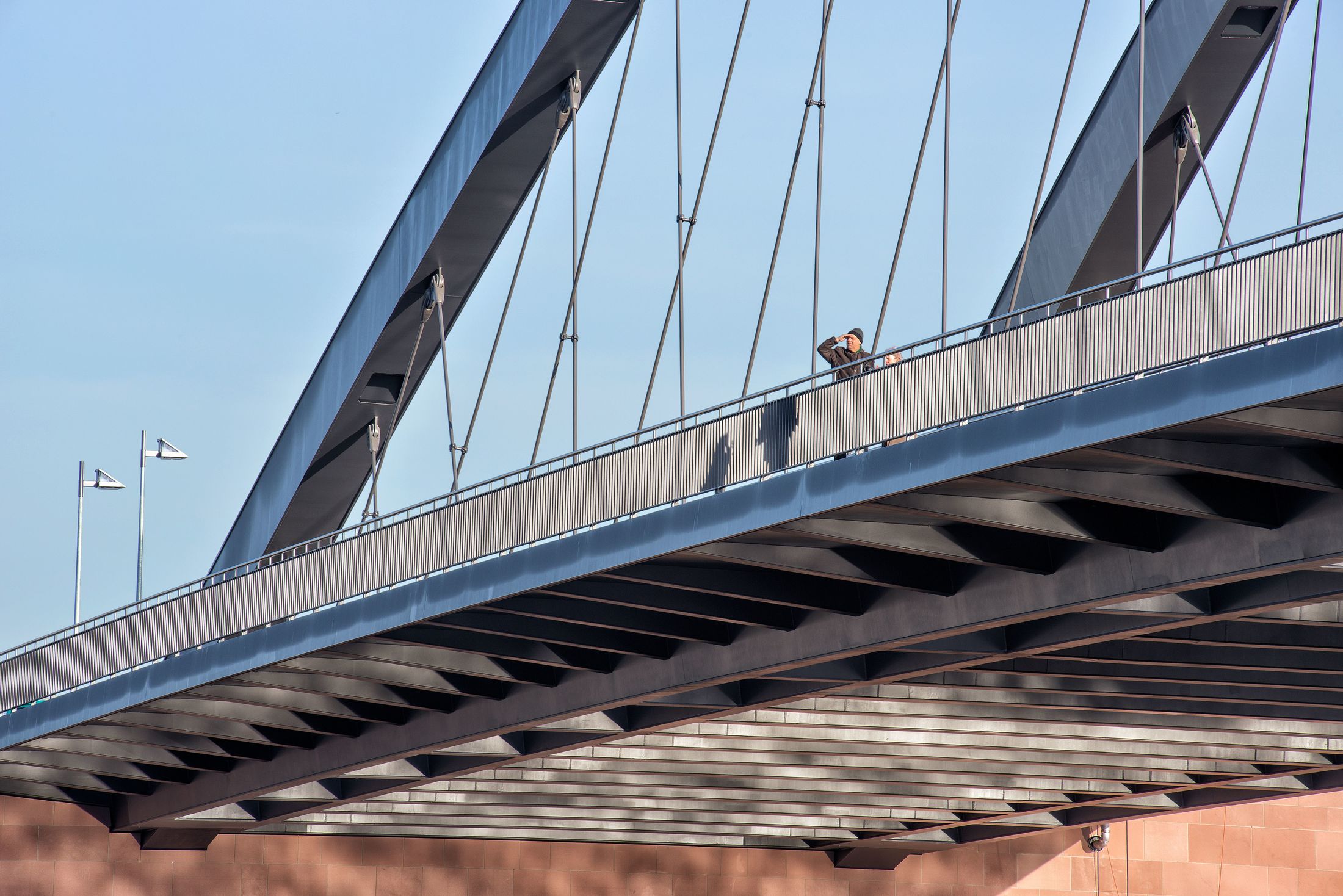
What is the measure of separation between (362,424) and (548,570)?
16183 millimetres

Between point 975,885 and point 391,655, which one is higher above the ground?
point 391,655

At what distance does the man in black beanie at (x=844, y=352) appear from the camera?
800 inches

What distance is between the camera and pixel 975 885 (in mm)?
48094

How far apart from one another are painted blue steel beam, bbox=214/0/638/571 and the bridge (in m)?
0.08

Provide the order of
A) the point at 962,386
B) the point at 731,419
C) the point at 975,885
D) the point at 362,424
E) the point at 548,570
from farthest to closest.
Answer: the point at 975,885, the point at 362,424, the point at 548,570, the point at 731,419, the point at 962,386

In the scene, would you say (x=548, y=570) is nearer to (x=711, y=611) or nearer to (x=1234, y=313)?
(x=711, y=611)

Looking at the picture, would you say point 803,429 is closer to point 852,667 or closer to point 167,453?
point 852,667

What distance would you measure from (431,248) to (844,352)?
16141 millimetres

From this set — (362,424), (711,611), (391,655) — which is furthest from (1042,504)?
(362,424)

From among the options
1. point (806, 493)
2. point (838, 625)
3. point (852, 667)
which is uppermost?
point (806, 493)

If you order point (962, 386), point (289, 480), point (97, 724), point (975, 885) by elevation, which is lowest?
point (975, 885)

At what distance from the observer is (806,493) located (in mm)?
18938

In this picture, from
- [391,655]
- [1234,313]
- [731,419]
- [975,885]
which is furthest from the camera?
[975,885]

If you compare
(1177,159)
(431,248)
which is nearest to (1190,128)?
(1177,159)
